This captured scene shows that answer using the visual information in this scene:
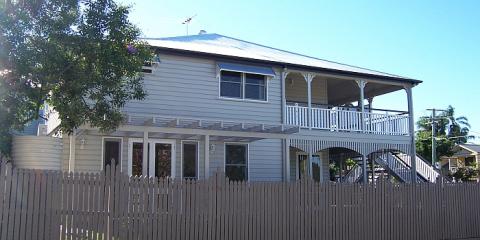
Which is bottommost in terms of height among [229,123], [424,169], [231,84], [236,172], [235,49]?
[236,172]

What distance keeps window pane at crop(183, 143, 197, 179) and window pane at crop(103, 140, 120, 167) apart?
2.33 meters

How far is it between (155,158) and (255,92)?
465cm

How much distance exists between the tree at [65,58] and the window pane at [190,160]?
21.5 ft

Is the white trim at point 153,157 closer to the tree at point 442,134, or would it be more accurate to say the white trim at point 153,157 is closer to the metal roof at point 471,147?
the tree at point 442,134

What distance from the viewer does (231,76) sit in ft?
63.0

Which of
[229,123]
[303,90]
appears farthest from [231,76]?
[303,90]

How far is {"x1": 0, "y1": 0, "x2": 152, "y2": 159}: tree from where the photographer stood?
10023 millimetres

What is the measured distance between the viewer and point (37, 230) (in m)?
9.12

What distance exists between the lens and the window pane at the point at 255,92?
19359 millimetres

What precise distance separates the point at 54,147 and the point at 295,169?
11907mm

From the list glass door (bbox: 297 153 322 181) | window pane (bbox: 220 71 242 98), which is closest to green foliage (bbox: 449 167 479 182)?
glass door (bbox: 297 153 322 181)

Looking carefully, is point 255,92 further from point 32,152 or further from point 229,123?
point 32,152

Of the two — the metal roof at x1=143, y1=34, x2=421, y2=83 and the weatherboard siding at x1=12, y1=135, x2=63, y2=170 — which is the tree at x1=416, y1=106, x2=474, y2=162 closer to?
the metal roof at x1=143, y1=34, x2=421, y2=83

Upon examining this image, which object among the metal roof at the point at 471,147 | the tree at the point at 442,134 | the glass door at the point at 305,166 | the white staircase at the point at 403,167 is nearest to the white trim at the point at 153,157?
the glass door at the point at 305,166
